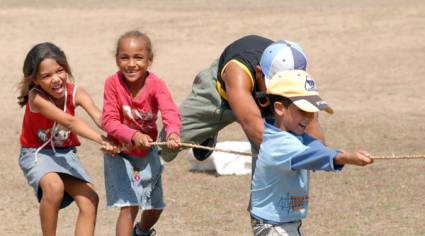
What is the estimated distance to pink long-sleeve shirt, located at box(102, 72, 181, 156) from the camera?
6.28m

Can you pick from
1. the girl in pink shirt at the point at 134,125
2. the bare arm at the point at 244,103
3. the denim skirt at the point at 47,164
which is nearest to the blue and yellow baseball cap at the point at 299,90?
the bare arm at the point at 244,103

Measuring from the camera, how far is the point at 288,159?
5.04 m

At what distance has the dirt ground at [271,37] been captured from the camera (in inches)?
319

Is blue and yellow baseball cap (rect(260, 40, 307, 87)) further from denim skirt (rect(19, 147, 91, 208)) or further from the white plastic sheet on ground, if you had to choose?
the white plastic sheet on ground

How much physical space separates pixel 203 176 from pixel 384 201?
5.55 ft

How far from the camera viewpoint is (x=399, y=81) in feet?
48.9

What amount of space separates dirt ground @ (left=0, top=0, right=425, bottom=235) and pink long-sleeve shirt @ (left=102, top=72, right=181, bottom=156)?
4.89 ft

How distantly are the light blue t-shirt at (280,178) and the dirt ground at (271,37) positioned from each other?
239 cm

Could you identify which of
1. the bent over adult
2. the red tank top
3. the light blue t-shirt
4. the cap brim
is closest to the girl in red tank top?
the red tank top

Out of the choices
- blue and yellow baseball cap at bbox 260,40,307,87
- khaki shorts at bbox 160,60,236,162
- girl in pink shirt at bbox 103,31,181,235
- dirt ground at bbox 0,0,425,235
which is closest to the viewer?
blue and yellow baseball cap at bbox 260,40,307,87

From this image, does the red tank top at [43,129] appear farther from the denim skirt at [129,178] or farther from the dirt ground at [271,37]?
the dirt ground at [271,37]

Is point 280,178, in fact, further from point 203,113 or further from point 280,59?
point 203,113

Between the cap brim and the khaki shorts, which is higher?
the cap brim

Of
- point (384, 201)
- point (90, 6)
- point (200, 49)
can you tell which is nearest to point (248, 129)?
point (384, 201)
